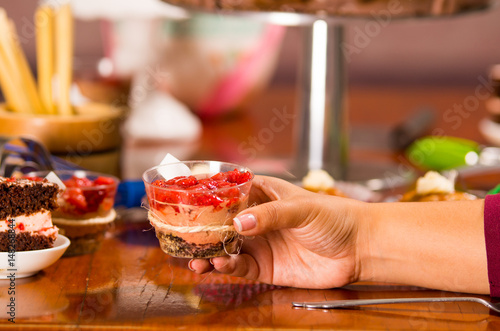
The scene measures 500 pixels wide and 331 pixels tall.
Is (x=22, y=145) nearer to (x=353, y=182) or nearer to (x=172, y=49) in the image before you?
(x=353, y=182)

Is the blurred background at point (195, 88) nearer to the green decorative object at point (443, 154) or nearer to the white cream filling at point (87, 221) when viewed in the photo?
the green decorative object at point (443, 154)

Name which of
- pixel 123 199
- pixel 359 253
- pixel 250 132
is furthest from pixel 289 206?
pixel 250 132

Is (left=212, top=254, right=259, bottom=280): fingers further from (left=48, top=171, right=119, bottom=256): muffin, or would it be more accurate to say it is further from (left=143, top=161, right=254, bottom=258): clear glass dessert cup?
(left=48, top=171, right=119, bottom=256): muffin

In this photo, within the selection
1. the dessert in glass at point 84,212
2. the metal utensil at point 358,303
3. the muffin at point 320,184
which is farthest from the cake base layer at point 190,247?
the muffin at point 320,184

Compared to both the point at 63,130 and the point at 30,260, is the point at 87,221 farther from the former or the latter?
the point at 63,130

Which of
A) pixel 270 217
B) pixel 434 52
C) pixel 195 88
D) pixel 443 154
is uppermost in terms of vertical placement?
pixel 434 52

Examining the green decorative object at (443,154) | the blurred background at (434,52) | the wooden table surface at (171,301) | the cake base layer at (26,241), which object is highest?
the blurred background at (434,52)

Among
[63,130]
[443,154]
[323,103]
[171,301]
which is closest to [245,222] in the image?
[171,301]
